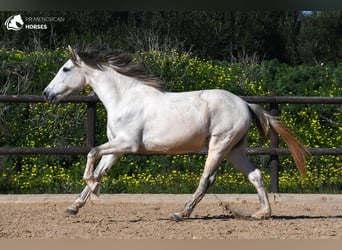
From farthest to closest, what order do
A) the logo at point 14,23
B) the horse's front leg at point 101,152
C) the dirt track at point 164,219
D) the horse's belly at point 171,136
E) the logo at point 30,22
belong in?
the logo at point 30,22, the logo at point 14,23, the horse's belly at point 171,136, the horse's front leg at point 101,152, the dirt track at point 164,219

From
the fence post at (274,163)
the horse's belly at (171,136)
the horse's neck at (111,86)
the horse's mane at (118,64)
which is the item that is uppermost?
the horse's mane at (118,64)

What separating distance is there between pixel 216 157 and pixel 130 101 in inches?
38.7

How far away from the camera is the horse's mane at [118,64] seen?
7062 millimetres

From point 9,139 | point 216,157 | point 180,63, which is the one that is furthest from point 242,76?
point 216,157

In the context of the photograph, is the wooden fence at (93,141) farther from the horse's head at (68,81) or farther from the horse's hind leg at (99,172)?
→ the horse's hind leg at (99,172)

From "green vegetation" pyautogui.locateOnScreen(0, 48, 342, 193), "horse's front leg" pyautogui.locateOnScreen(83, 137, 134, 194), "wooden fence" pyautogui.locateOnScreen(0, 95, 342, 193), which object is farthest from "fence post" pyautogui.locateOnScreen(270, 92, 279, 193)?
"horse's front leg" pyautogui.locateOnScreen(83, 137, 134, 194)

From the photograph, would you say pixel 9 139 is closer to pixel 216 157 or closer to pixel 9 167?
pixel 9 167

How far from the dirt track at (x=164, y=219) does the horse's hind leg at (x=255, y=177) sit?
117mm

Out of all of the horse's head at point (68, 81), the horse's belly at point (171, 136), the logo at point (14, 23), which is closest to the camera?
the horse's belly at point (171, 136)

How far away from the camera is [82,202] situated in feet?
22.9

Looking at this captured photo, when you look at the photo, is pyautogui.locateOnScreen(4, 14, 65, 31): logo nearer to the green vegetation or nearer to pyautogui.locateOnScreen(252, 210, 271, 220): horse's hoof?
the green vegetation

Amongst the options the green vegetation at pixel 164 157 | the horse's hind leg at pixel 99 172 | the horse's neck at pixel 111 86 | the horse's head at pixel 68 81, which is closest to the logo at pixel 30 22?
the green vegetation at pixel 164 157

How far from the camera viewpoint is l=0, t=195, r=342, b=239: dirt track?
586 centimetres

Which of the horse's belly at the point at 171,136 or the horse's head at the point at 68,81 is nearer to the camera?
the horse's belly at the point at 171,136
